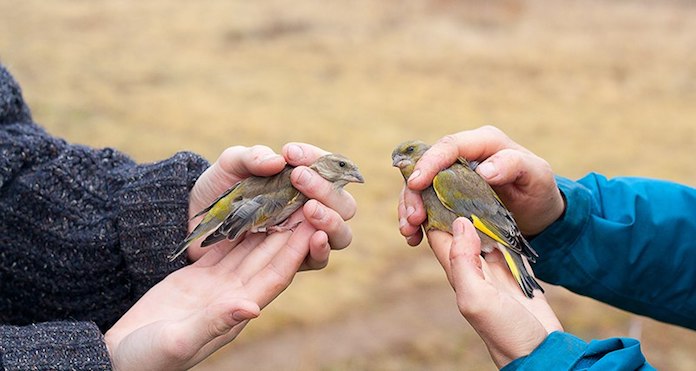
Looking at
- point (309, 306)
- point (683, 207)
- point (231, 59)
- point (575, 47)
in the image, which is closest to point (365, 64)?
point (231, 59)

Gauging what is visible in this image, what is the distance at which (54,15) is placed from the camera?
29.0 m

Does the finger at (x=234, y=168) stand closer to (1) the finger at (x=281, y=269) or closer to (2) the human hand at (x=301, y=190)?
(2) the human hand at (x=301, y=190)

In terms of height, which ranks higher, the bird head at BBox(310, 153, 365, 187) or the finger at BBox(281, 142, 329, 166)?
the finger at BBox(281, 142, 329, 166)

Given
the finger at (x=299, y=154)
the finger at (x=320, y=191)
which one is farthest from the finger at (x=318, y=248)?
the finger at (x=299, y=154)

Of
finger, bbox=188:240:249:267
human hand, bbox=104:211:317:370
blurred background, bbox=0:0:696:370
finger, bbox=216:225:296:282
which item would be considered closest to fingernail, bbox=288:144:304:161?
human hand, bbox=104:211:317:370

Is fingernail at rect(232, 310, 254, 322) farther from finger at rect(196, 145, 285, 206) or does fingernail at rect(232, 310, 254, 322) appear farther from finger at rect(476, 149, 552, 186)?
finger at rect(476, 149, 552, 186)

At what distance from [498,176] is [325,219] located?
0.86 metres

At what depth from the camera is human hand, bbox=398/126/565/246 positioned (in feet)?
12.4

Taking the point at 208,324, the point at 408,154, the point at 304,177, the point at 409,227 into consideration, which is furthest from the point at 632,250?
the point at 208,324

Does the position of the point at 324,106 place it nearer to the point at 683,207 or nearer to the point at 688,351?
the point at 688,351

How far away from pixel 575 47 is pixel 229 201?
85.1 ft

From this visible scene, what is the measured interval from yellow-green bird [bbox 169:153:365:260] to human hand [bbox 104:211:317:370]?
0.08 meters

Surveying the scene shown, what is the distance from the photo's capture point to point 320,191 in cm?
382

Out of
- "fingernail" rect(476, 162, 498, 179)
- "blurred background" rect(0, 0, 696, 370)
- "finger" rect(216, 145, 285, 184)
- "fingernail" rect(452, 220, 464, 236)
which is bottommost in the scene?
"blurred background" rect(0, 0, 696, 370)
